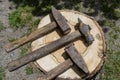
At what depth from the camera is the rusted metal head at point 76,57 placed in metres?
6.68

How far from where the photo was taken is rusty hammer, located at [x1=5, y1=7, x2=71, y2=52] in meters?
7.16

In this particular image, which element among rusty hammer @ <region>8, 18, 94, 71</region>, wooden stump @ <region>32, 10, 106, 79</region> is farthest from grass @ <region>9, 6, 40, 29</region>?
rusty hammer @ <region>8, 18, 94, 71</region>

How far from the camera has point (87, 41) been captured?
7.00m

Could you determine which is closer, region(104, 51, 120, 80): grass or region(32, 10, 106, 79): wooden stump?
region(32, 10, 106, 79): wooden stump

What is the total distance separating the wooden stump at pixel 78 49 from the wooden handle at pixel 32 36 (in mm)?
107

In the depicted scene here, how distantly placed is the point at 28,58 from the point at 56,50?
678 millimetres

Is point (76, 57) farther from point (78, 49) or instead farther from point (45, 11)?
point (45, 11)

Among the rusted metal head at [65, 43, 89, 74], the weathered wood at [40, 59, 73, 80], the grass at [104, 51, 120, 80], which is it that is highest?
the rusted metal head at [65, 43, 89, 74]

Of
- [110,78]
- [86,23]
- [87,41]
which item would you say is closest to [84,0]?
[86,23]

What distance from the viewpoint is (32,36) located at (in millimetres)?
7273

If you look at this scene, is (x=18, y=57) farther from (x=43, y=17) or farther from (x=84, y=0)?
(x=84, y=0)

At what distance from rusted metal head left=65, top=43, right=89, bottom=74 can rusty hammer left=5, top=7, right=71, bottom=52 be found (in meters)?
0.49

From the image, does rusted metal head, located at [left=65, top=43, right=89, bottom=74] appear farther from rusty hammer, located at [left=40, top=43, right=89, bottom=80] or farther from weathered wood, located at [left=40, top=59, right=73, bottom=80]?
weathered wood, located at [left=40, top=59, right=73, bottom=80]

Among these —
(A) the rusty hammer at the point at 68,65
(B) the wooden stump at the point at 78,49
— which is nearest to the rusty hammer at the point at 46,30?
(B) the wooden stump at the point at 78,49
